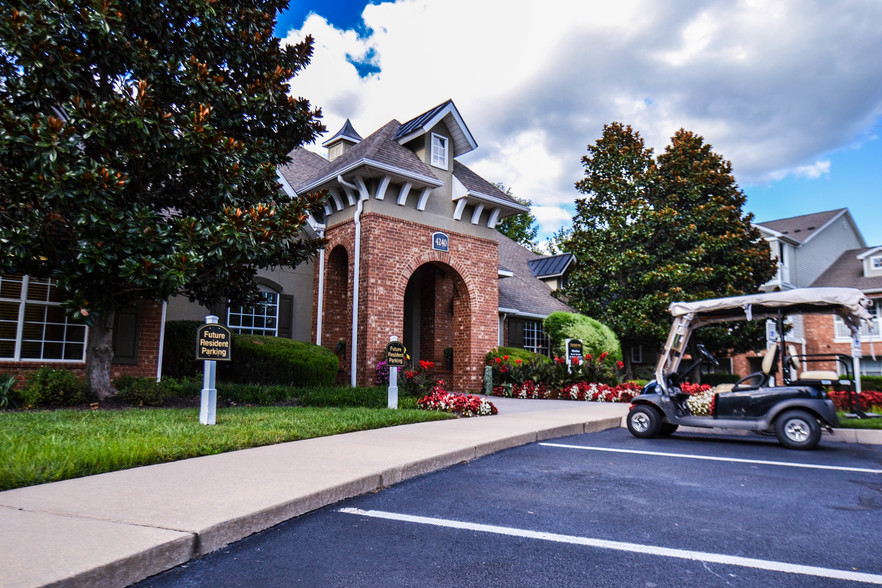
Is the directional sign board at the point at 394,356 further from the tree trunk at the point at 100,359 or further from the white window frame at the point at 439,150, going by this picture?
the white window frame at the point at 439,150

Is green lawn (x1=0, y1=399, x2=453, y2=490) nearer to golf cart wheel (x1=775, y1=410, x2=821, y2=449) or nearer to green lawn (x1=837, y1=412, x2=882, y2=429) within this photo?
golf cart wheel (x1=775, y1=410, x2=821, y2=449)

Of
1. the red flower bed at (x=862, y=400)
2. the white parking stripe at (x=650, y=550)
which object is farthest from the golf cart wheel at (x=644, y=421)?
the white parking stripe at (x=650, y=550)

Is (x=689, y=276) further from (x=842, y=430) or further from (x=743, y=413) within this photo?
(x=743, y=413)

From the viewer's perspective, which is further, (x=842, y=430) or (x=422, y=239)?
(x=422, y=239)

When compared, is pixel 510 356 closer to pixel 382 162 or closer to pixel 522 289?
pixel 382 162

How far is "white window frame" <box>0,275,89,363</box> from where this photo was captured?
10.3 m

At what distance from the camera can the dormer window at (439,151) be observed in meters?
16.8

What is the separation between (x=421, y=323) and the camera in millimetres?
18688

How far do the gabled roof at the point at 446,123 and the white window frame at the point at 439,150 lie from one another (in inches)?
14.9

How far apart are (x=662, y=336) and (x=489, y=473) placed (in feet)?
55.7

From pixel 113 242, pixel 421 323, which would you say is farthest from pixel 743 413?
pixel 421 323

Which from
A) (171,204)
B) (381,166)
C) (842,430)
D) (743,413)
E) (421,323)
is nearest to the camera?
(743,413)

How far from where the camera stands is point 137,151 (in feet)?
28.2

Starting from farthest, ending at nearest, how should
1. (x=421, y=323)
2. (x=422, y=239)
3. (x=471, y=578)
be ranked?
(x=421, y=323) < (x=422, y=239) < (x=471, y=578)
